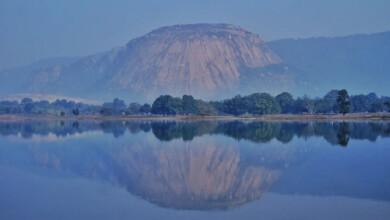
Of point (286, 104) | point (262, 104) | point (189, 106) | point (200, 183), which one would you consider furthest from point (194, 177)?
point (286, 104)

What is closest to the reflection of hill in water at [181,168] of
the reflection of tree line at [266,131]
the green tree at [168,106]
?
the reflection of tree line at [266,131]

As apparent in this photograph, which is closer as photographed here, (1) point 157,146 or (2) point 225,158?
(2) point 225,158

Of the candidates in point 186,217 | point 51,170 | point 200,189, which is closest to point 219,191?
point 200,189

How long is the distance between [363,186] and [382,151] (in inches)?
605

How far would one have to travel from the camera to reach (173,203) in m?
20.2

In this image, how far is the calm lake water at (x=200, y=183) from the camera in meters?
18.5

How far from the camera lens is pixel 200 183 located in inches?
983

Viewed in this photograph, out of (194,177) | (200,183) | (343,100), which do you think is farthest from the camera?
(343,100)

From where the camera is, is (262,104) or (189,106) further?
(189,106)

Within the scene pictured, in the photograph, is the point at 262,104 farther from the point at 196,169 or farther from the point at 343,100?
the point at 196,169

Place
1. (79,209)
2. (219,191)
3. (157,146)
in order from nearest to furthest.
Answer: (79,209) < (219,191) < (157,146)

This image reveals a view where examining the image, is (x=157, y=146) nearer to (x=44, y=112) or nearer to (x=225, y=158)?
(x=225, y=158)

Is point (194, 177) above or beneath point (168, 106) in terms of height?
beneath

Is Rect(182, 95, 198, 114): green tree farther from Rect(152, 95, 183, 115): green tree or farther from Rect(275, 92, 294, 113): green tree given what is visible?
Rect(275, 92, 294, 113): green tree
